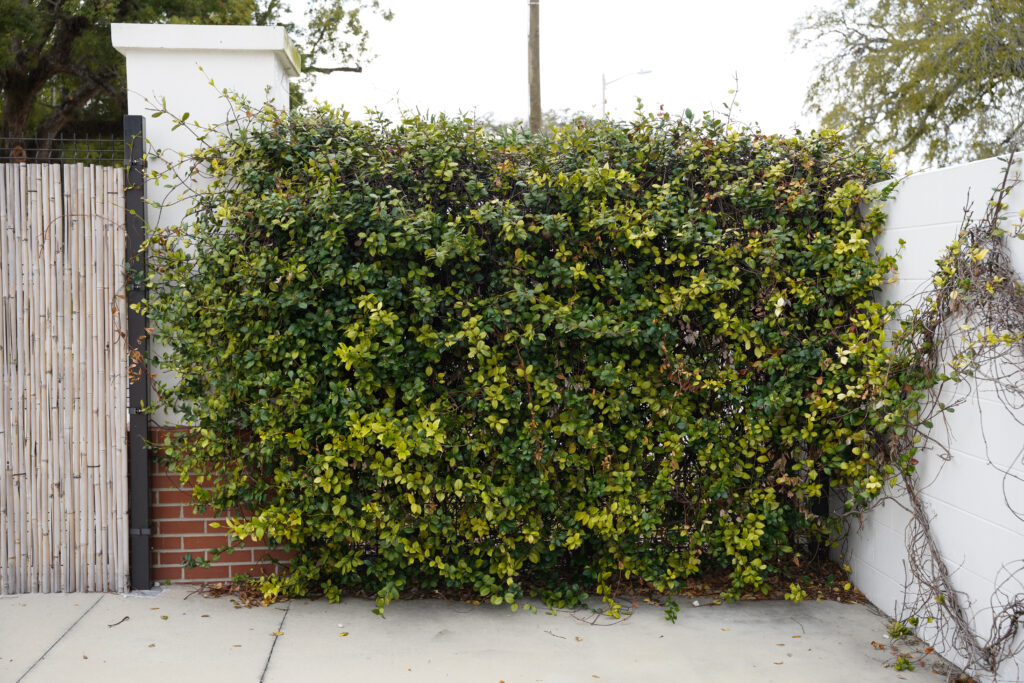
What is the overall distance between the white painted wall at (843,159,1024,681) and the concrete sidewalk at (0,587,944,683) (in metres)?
0.36

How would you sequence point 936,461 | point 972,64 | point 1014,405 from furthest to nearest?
point 972,64
point 936,461
point 1014,405

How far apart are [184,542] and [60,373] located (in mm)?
1143

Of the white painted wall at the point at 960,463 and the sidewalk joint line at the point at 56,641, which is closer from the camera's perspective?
the white painted wall at the point at 960,463

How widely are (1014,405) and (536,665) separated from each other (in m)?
2.34

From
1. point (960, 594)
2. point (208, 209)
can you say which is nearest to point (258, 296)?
point (208, 209)

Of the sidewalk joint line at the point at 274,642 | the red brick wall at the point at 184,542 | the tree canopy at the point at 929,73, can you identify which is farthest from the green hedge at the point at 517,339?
the tree canopy at the point at 929,73

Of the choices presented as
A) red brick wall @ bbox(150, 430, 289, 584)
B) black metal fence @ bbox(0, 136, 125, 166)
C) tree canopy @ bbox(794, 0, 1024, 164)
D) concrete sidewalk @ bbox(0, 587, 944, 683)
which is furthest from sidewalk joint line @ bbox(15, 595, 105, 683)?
tree canopy @ bbox(794, 0, 1024, 164)

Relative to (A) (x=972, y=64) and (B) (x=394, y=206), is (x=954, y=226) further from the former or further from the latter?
(A) (x=972, y=64)

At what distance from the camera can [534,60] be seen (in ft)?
39.0

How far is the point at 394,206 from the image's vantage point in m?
3.96

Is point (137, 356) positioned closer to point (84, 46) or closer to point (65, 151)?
point (65, 151)

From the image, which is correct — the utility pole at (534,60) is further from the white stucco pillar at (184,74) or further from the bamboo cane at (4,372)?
the bamboo cane at (4,372)

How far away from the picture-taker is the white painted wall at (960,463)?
334 centimetres

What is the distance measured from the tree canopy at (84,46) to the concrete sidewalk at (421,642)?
9185 millimetres
